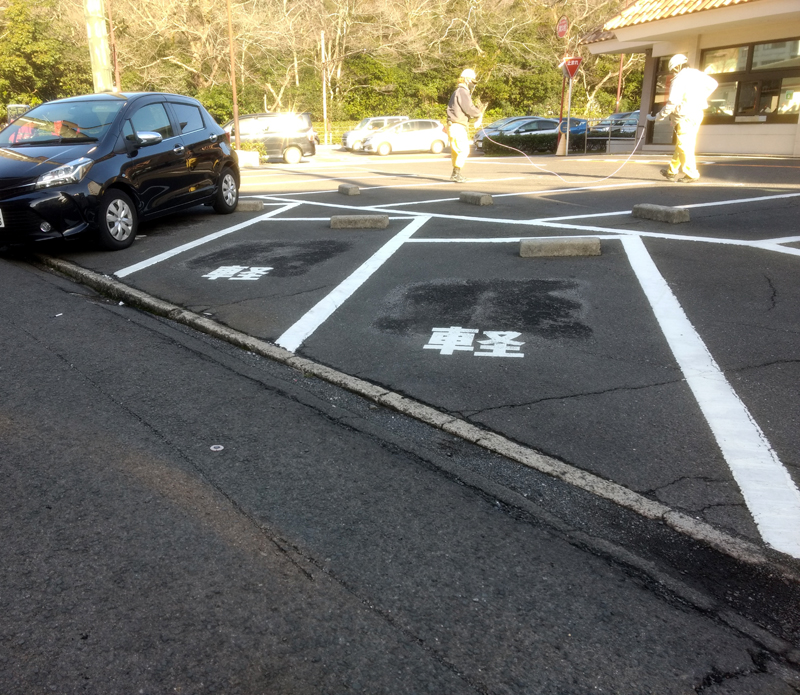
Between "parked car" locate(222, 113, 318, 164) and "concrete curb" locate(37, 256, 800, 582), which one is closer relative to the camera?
"concrete curb" locate(37, 256, 800, 582)

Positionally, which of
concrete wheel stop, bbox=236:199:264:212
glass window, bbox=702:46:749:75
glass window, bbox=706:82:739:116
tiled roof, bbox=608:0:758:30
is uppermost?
tiled roof, bbox=608:0:758:30

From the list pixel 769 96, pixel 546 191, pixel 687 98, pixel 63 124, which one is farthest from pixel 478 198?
pixel 769 96

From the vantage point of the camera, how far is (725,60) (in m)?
21.6

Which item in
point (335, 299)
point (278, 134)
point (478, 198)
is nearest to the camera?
point (335, 299)

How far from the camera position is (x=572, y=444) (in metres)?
3.76

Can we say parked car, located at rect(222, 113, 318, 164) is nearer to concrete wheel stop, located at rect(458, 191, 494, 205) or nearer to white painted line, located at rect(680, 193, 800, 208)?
concrete wheel stop, located at rect(458, 191, 494, 205)

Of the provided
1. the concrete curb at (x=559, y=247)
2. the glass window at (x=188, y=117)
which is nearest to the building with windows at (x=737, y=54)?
the concrete curb at (x=559, y=247)

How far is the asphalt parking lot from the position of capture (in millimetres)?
3658

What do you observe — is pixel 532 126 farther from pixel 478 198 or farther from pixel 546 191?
pixel 478 198

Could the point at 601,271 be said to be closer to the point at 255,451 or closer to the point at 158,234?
the point at 255,451

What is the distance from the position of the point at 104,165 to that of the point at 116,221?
649mm

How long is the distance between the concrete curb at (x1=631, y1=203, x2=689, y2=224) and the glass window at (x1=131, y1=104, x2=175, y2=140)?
639cm

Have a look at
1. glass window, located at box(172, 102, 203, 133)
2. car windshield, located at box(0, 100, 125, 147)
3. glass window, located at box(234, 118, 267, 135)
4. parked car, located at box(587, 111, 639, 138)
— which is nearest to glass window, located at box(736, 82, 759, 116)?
parked car, located at box(587, 111, 639, 138)

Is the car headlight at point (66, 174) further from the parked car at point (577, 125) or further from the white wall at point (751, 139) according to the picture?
the parked car at point (577, 125)
